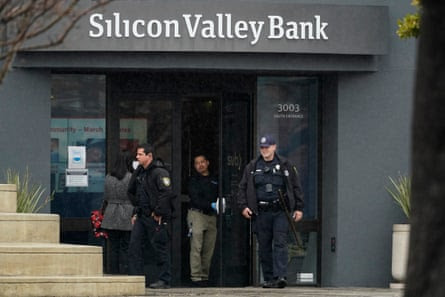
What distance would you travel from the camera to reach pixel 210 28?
17734 millimetres

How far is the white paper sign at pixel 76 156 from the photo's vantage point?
18.6m

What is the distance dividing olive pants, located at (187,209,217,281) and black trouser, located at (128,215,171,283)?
1.43m

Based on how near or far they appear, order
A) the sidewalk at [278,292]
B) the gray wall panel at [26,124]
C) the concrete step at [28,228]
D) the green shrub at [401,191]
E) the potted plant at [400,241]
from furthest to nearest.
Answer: the green shrub at [401,191] < the potted plant at [400,241] < the gray wall panel at [26,124] < the concrete step at [28,228] < the sidewalk at [278,292]

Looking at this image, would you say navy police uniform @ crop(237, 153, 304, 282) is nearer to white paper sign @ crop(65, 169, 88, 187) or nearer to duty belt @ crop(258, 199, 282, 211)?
duty belt @ crop(258, 199, 282, 211)

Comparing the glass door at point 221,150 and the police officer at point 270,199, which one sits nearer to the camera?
the police officer at point 270,199

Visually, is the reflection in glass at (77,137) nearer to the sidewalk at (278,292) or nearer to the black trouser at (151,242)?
the black trouser at (151,242)

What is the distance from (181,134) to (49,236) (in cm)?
313

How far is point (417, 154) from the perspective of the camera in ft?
18.8

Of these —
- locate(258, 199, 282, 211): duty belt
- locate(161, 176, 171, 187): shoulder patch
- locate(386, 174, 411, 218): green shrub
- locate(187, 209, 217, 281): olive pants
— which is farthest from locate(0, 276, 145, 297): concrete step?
locate(386, 174, 411, 218): green shrub

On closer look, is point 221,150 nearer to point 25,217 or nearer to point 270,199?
point 270,199

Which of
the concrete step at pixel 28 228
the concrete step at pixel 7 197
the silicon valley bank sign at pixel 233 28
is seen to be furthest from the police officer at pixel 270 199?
the concrete step at pixel 7 197

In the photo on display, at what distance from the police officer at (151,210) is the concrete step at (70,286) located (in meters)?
1.67

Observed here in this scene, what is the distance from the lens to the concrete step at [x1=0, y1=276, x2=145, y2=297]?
47.5 ft

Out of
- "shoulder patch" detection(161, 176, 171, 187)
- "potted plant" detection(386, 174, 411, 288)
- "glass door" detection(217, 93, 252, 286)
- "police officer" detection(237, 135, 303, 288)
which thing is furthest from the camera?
"glass door" detection(217, 93, 252, 286)
